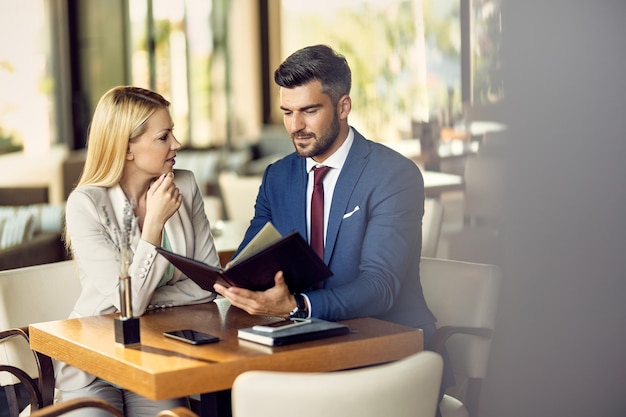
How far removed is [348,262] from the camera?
295 centimetres

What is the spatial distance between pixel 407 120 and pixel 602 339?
2.03 m

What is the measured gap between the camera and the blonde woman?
281cm

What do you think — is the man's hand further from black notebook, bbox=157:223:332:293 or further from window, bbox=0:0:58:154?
window, bbox=0:0:58:154

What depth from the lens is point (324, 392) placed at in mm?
1878

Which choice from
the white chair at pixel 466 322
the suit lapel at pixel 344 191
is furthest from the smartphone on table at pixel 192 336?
the white chair at pixel 466 322

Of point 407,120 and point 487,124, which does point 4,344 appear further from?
point 407,120

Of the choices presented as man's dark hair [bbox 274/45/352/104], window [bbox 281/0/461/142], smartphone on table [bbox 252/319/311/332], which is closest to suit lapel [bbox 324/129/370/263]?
man's dark hair [bbox 274/45/352/104]

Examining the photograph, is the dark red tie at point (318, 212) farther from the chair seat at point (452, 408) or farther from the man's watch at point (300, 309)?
the chair seat at point (452, 408)

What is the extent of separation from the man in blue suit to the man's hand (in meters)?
0.31

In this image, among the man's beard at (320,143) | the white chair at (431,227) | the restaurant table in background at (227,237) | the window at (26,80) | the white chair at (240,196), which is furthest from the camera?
the window at (26,80)

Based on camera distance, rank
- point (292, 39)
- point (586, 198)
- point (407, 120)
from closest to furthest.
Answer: point (586, 198), point (407, 120), point (292, 39)

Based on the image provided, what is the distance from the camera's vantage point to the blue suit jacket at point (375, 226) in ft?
9.39

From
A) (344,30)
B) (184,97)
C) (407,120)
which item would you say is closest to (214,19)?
(184,97)

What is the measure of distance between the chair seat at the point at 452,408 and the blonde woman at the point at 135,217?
2.59 feet
